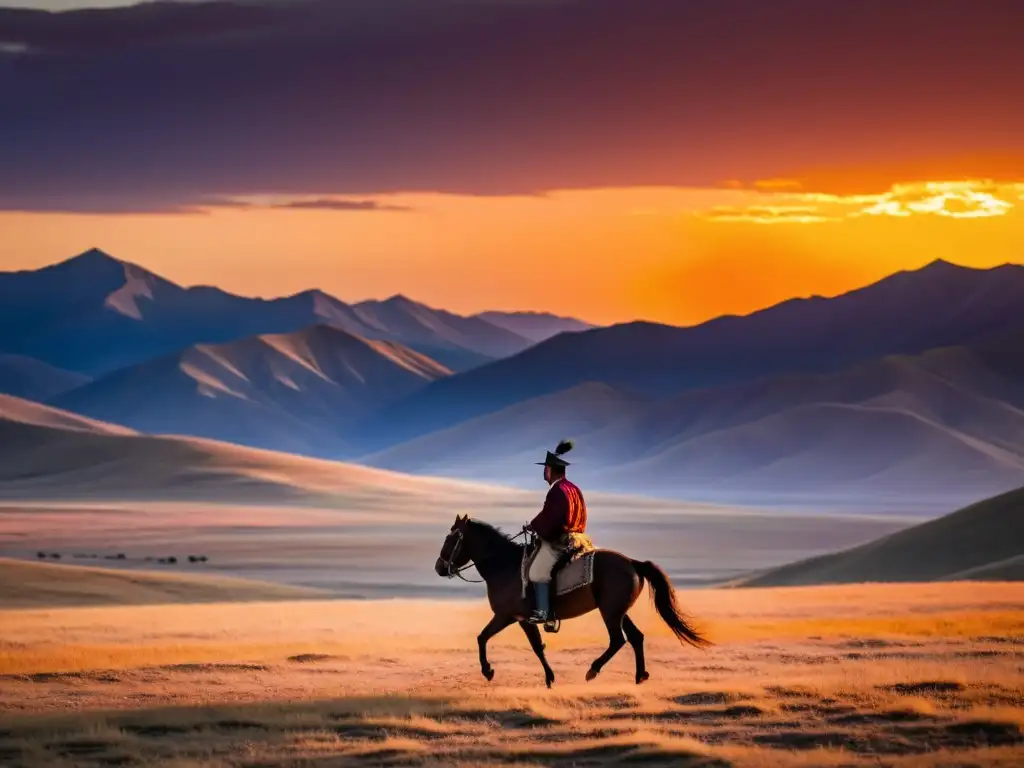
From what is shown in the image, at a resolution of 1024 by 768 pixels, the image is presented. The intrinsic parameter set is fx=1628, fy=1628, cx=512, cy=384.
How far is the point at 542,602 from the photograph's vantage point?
21688 millimetres

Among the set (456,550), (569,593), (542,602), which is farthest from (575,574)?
(456,550)

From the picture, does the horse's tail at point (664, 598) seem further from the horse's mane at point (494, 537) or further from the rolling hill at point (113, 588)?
the rolling hill at point (113, 588)

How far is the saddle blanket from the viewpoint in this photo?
2145cm

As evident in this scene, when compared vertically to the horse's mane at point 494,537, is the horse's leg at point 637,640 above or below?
below

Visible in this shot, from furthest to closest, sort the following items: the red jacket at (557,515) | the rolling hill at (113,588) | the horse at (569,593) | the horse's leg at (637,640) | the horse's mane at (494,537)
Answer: the rolling hill at (113,588), the horse's mane at (494,537), the horse's leg at (637,640), the red jacket at (557,515), the horse at (569,593)

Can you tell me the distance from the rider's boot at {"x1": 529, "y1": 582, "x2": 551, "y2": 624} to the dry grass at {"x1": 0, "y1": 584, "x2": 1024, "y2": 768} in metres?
1.06

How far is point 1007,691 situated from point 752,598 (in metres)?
30.8

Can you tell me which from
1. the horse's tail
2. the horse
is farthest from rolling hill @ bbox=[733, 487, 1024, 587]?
the horse

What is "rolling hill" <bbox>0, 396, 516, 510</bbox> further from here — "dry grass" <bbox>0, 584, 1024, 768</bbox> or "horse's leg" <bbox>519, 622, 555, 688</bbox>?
"horse's leg" <bbox>519, 622, 555, 688</bbox>

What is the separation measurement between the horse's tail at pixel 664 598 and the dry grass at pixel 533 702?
2.48 ft

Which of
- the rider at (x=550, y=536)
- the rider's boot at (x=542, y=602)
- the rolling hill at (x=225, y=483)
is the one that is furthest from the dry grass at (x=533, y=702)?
the rolling hill at (x=225, y=483)

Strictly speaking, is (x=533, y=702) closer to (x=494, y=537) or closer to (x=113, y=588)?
(x=494, y=537)

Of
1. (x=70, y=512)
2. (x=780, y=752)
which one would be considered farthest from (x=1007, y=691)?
(x=70, y=512)

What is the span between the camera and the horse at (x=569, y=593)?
70.4 feet
